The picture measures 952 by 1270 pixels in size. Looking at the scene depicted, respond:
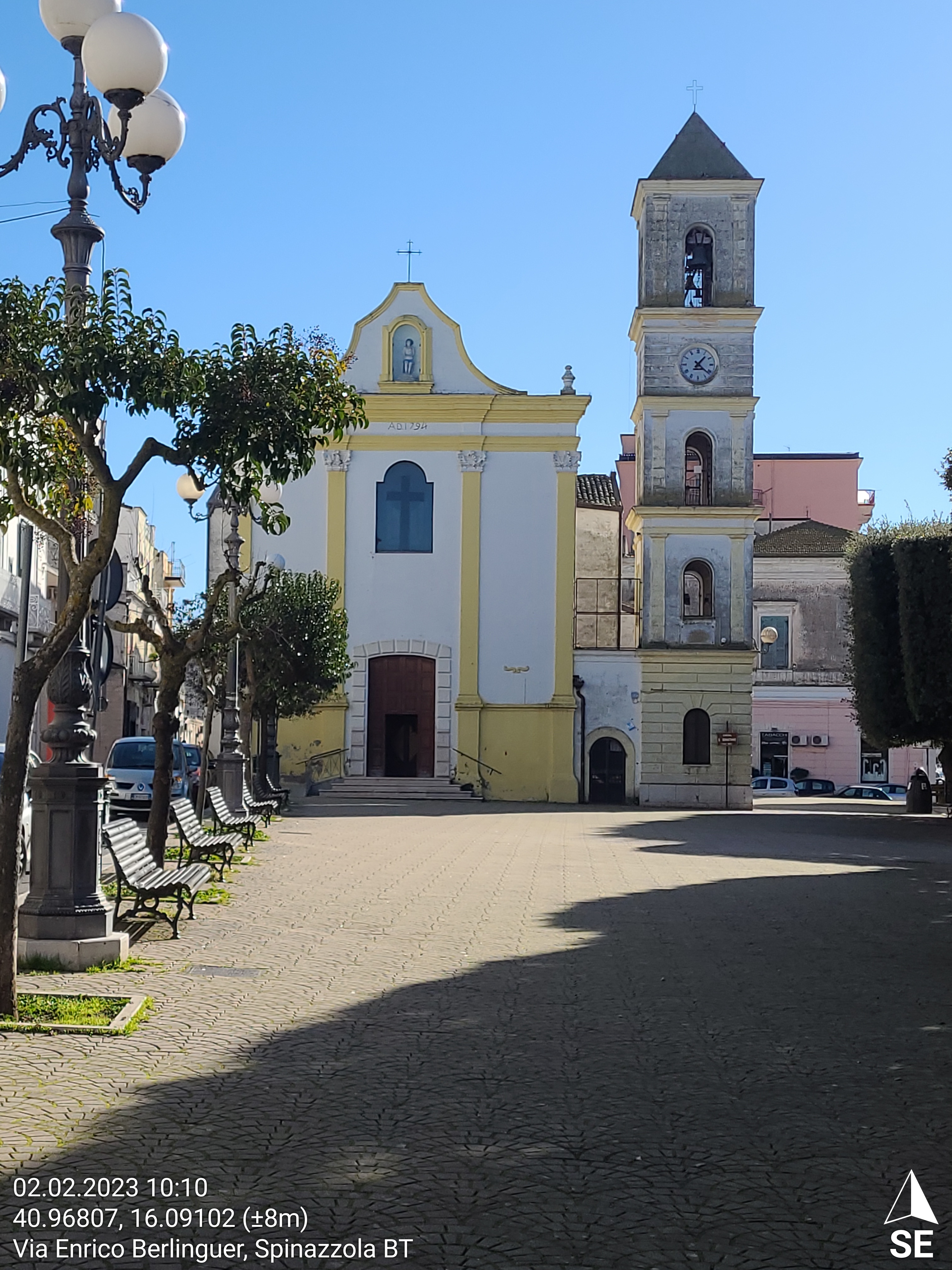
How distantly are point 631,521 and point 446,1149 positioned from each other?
119 feet

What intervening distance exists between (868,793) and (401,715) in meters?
21.2

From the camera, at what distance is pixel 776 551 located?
55.4m

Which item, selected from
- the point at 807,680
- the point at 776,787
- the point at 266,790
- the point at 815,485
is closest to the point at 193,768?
the point at 266,790

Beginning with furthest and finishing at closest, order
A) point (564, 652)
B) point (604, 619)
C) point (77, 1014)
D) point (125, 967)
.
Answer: point (604, 619), point (564, 652), point (125, 967), point (77, 1014)

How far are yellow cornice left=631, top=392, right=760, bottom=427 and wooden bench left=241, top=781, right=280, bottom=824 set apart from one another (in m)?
17.4

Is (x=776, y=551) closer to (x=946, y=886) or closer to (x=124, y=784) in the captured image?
(x=124, y=784)

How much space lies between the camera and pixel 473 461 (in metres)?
40.2

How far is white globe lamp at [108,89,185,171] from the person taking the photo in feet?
29.1

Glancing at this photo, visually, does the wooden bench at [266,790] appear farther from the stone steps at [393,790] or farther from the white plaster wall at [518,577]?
the white plaster wall at [518,577]

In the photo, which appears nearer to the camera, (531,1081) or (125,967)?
(531,1081)

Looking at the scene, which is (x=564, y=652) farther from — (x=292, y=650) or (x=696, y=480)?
(x=292, y=650)

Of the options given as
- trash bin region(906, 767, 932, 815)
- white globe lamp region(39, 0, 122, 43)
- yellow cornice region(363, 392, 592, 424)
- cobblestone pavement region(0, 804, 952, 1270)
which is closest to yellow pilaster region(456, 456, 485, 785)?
yellow cornice region(363, 392, 592, 424)

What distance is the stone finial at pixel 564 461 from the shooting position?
40406 millimetres

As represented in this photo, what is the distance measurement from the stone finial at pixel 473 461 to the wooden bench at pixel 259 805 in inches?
581
